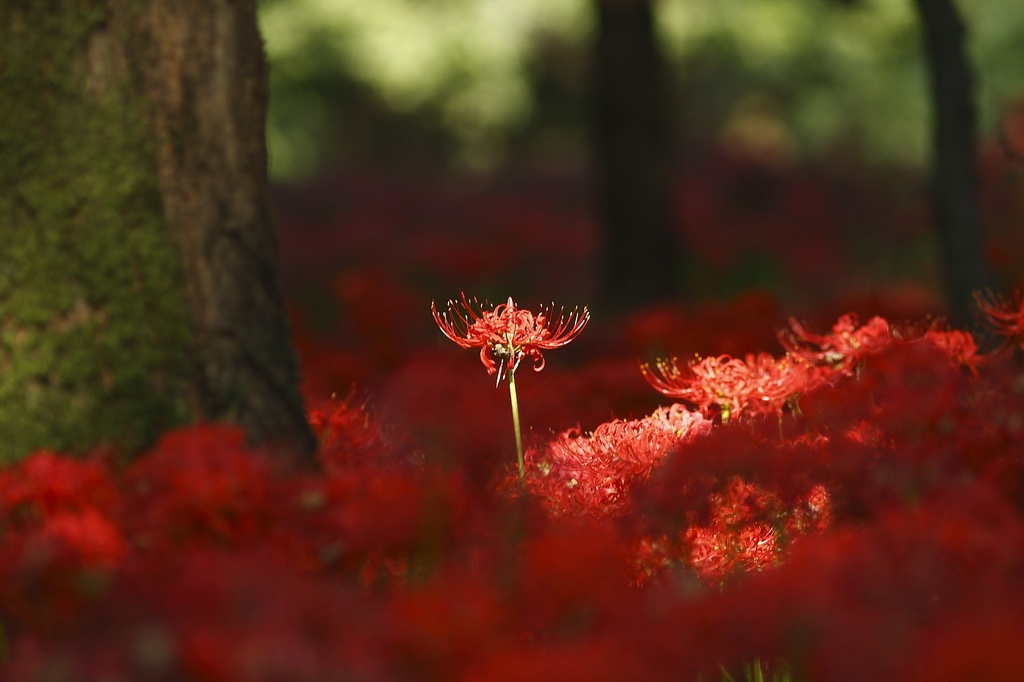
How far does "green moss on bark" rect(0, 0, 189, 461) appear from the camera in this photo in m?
2.89

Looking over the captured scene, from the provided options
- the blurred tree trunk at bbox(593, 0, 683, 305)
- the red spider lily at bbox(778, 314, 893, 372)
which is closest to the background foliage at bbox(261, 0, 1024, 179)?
the blurred tree trunk at bbox(593, 0, 683, 305)

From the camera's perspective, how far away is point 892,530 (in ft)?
6.73

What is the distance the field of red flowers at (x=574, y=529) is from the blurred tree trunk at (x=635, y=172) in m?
2.51

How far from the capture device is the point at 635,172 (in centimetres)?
677

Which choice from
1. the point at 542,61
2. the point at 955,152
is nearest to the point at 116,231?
the point at 955,152

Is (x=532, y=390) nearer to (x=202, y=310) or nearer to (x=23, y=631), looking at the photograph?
(x=202, y=310)

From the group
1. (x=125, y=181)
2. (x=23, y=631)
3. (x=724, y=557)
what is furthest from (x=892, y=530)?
(x=125, y=181)

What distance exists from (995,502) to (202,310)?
1.77 meters

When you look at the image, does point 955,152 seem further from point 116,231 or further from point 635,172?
point 116,231

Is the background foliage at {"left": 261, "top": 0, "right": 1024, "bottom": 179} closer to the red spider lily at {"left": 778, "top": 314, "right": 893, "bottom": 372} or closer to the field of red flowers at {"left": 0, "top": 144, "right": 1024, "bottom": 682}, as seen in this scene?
the red spider lily at {"left": 778, "top": 314, "right": 893, "bottom": 372}

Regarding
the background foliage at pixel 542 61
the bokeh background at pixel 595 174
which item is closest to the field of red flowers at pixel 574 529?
the bokeh background at pixel 595 174

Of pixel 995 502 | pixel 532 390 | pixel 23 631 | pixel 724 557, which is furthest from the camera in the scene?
pixel 532 390

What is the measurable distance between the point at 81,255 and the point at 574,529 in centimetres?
140

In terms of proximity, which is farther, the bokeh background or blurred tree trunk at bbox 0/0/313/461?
the bokeh background
